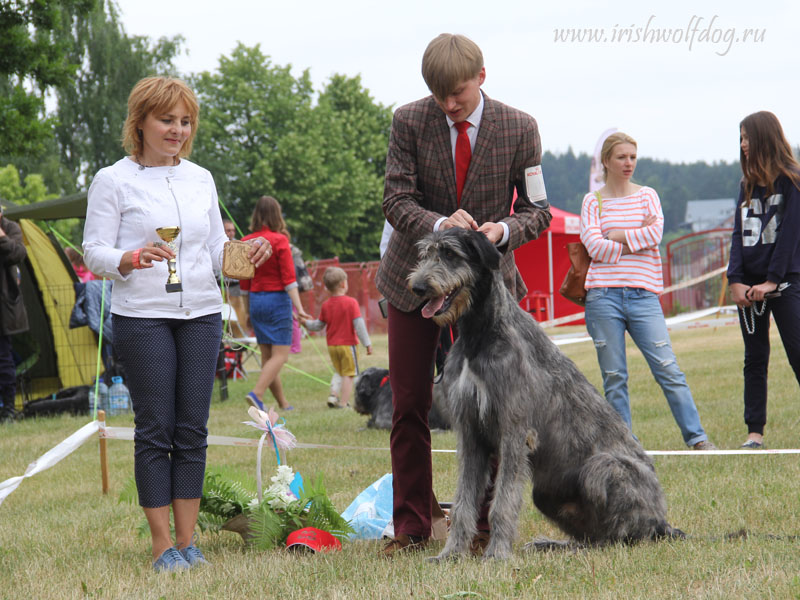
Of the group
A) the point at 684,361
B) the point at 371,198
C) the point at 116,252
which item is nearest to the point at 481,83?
the point at 116,252

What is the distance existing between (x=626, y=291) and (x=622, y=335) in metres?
0.33

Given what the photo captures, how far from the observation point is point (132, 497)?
4266 mm

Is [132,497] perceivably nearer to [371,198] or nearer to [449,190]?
[449,190]

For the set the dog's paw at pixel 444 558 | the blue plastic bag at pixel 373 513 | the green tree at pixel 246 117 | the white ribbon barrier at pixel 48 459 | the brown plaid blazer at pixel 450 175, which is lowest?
the blue plastic bag at pixel 373 513

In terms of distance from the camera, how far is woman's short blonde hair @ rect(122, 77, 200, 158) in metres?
3.71

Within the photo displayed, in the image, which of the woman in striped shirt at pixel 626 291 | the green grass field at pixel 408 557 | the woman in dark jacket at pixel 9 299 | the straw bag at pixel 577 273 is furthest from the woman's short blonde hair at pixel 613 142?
the woman in dark jacket at pixel 9 299

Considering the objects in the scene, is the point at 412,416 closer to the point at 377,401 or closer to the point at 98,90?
the point at 377,401

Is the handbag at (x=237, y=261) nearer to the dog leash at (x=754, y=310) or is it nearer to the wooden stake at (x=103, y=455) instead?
the wooden stake at (x=103, y=455)

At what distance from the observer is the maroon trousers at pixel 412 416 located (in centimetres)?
399

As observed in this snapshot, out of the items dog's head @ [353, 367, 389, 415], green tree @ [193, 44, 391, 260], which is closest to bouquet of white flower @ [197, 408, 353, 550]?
dog's head @ [353, 367, 389, 415]

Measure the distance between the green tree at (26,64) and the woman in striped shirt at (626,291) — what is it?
9834mm

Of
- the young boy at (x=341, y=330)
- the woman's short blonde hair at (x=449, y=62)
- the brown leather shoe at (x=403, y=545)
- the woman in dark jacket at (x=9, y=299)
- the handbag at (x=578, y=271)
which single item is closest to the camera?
the woman's short blonde hair at (x=449, y=62)

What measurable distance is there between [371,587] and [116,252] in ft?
5.79

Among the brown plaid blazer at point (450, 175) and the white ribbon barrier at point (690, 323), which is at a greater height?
the brown plaid blazer at point (450, 175)
